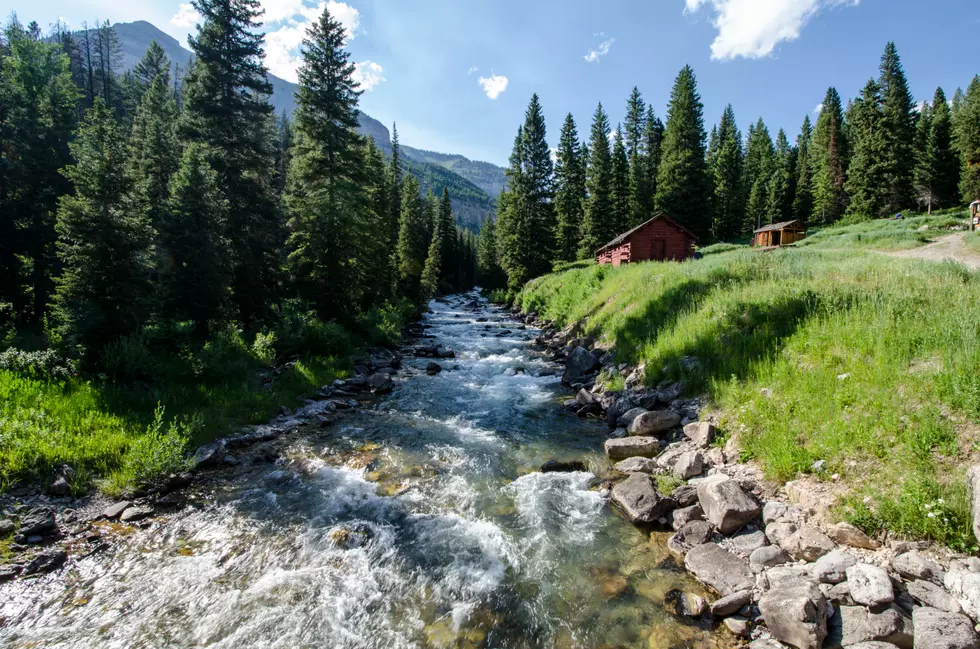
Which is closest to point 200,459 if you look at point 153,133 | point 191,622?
point 191,622

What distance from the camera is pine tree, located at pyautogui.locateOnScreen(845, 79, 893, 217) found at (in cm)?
4816

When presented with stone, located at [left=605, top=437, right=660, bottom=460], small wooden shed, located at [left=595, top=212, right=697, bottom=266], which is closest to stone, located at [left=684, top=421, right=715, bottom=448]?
stone, located at [left=605, top=437, right=660, bottom=460]

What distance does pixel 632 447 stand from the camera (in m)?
9.27

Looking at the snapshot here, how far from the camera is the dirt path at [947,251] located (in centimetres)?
2048

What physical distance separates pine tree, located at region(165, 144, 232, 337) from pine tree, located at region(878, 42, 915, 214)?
220 feet

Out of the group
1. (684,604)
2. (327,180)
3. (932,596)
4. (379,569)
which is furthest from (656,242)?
(379,569)

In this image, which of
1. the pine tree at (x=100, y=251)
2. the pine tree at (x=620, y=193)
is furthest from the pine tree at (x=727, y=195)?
the pine tree at (x=100, y=251)

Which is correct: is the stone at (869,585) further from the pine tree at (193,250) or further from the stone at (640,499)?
the pine tree at (193,250)

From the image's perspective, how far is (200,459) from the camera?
866 centimetres

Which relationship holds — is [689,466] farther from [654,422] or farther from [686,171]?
[686,171]

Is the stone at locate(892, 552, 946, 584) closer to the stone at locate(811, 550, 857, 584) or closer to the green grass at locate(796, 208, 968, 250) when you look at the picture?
the stone at locate(811, 550, 857, 584)

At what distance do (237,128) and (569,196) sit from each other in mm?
46144

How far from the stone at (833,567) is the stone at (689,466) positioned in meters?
2.70

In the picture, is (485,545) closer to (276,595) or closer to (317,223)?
(276,595)
